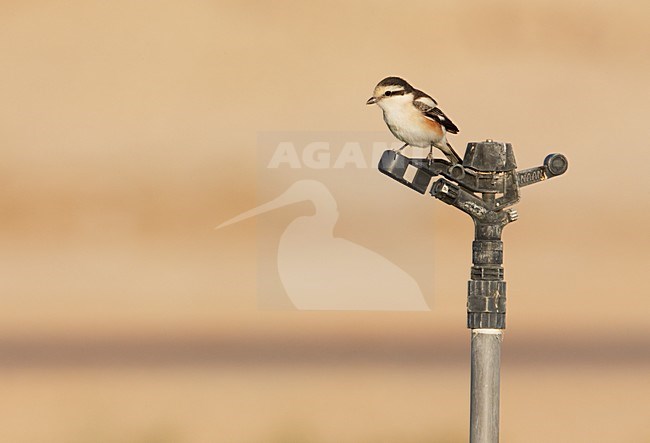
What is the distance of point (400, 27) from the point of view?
51.1 ft

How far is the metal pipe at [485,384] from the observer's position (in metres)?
5.65

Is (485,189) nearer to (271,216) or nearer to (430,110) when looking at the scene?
(430,110)

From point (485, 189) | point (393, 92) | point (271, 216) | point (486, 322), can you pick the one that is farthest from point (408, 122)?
point (271, 216)

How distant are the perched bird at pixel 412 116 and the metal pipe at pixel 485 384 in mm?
1234

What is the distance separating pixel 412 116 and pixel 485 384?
1532 mm

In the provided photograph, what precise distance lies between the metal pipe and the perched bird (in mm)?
1234

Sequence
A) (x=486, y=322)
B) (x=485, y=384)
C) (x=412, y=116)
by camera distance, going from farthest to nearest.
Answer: (x=412, y=116)
(x=485, y=384)
(x=486, y=322)

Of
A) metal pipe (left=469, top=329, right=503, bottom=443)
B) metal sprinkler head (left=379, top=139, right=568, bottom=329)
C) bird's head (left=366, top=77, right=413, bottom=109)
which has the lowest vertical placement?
metal pipe (left=469, top=329, right=503, bottom=443)

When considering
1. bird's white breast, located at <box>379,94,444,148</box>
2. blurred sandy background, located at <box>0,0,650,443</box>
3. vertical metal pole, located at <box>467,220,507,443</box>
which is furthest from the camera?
blurred sandy background, located at <box>0,0,650,443</box>

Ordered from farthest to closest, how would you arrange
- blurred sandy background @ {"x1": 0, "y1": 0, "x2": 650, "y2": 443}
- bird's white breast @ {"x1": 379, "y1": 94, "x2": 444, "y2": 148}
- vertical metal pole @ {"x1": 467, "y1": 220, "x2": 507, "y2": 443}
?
blurred sandy background @ {"x1": 0, "y1": 0, "x2": 650, "y2": 443}, bird's white breast @ {"x1": 379, "y1": 94, "x2": 444, "y2": 148}, vertical metal pole @ {"x1": 467, "y1": 220, "x2": 507, "y2": 443}

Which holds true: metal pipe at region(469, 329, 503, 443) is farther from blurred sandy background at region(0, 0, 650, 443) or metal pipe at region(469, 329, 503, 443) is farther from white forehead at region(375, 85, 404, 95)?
blurred sandy background at region(0, 0, 650, 443)

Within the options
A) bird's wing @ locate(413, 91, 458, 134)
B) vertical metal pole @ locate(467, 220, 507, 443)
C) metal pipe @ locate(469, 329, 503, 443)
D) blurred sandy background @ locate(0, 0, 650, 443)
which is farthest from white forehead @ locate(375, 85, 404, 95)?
blurred sandy background @ locate(0, 0, 650, 443)

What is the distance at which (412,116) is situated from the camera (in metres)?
6.60

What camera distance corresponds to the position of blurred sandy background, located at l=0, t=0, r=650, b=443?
11531 millimetres
